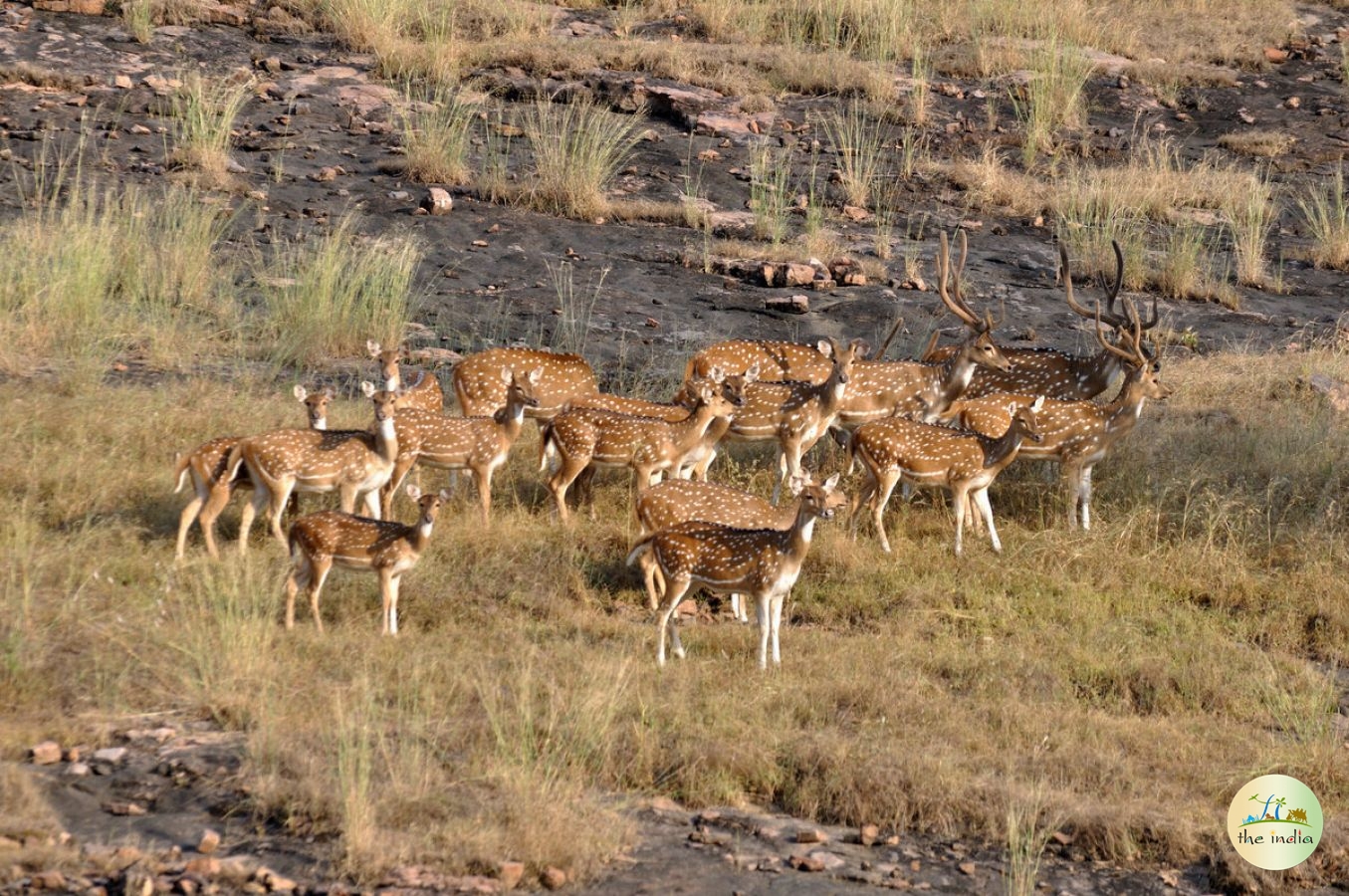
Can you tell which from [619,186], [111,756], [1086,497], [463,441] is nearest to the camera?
A: [111,756]

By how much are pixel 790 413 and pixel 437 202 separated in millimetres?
7886

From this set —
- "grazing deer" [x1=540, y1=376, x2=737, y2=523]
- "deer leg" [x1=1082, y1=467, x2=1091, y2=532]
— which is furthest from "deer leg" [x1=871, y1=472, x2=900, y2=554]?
"deer leg" [x1=1082, y1=467, x2=1091, y2=532]

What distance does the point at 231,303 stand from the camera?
674 inches

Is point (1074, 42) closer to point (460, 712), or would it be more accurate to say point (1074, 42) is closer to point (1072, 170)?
point (1072, 170)

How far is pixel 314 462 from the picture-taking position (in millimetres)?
11938

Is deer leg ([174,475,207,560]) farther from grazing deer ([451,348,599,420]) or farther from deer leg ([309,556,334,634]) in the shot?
grazing deer ([451,348,599,420])

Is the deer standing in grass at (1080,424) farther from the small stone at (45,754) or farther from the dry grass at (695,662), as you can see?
the small stone at (45,754)

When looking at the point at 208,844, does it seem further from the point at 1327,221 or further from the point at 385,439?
the point at 1327,221

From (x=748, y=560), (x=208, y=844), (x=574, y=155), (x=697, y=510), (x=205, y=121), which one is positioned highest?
(x=205, y=121)

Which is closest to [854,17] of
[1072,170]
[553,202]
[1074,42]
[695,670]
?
[1074,42]

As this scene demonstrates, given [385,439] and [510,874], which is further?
[385,439]

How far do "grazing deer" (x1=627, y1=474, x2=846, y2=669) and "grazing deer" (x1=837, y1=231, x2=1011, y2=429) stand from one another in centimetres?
344

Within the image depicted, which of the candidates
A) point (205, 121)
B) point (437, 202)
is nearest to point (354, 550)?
point (437, 202)

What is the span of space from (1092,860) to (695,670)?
8.51 ft
